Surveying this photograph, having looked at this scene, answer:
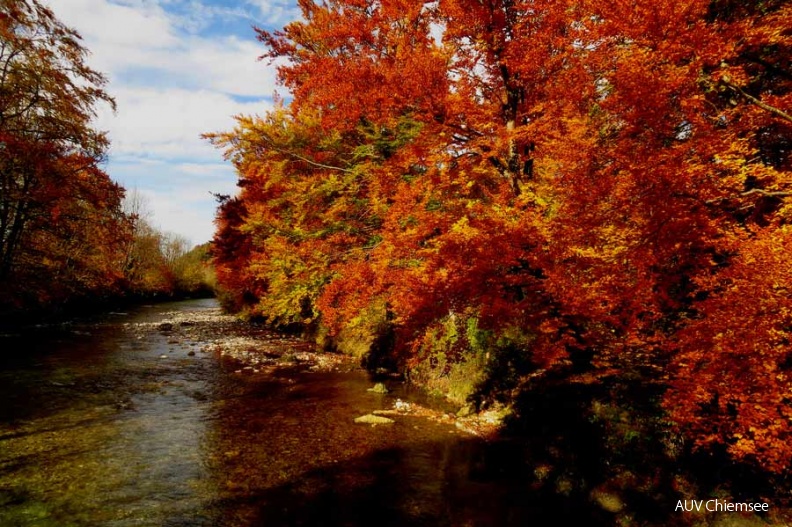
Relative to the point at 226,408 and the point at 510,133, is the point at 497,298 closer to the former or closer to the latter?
the point at 510,133

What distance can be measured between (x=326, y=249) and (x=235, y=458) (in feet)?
29.2

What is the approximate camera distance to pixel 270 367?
1709cm

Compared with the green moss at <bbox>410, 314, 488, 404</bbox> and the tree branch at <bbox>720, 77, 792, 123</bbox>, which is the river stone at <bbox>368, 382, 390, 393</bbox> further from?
the tree branch at <bbox>720, 77, 792, 123</bbox>

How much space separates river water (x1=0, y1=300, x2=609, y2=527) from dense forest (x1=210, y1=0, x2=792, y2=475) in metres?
2.93

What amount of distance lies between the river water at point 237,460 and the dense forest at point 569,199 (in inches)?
115

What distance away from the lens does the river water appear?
6.89 metres

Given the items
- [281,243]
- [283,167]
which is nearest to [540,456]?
[281,243]

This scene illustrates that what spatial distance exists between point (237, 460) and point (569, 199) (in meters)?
9.15

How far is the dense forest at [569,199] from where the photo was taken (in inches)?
251

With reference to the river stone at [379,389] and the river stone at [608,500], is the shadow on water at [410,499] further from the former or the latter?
the river stone at [379,389]

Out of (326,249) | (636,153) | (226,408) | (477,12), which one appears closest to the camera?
(636,153)

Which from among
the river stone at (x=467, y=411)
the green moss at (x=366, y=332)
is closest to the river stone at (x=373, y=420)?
the river stone at (x=467, y=411)

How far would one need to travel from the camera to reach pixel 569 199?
865 cm

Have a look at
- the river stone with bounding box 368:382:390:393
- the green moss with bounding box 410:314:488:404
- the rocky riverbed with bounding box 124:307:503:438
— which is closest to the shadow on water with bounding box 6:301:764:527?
the river stone with bounding box 368:382:390:393
